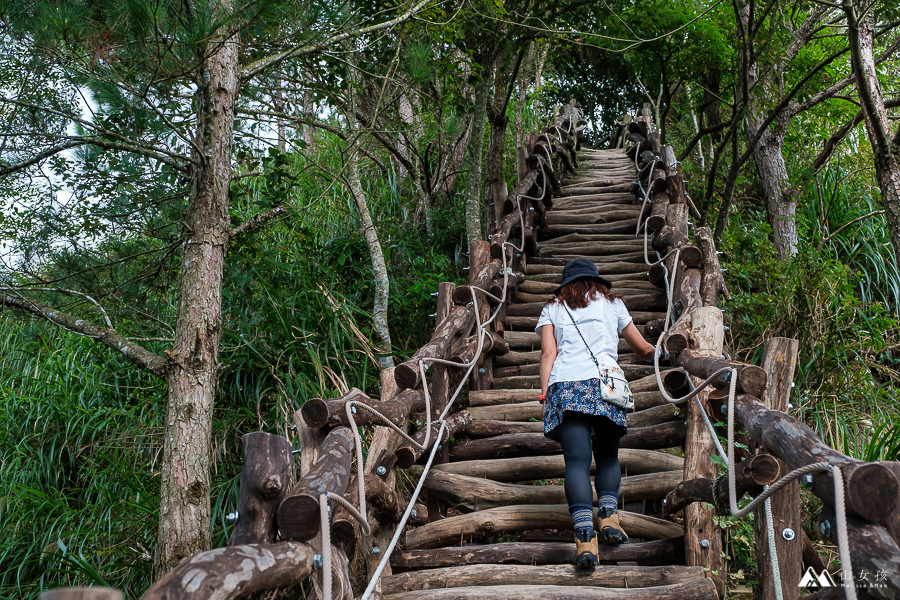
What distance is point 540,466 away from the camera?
384cm

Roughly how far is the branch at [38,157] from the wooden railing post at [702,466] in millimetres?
3449

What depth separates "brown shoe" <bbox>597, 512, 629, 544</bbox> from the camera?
2.99 meters

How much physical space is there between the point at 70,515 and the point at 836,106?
948 cm

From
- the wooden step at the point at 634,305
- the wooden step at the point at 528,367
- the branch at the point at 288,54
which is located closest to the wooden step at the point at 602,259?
the wooden step at the point at 634,305

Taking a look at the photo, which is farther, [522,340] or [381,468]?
[522,340]

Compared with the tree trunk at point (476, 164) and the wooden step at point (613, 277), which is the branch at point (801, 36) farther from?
the tree trunk at point (476, 164)

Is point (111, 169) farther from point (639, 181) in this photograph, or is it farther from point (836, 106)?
point (836, 106)

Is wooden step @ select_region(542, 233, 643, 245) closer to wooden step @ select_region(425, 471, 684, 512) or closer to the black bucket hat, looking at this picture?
the black bucket hat

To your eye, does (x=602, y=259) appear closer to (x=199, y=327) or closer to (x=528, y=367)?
(x=528, y=367)

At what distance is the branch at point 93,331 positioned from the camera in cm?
332

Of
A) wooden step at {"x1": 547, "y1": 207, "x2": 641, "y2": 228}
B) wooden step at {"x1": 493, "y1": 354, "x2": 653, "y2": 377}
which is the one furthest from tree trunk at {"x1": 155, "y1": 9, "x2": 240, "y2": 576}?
wooden step at {"x1": 547, "y1": 207, "x2": 641, "y2": 228}

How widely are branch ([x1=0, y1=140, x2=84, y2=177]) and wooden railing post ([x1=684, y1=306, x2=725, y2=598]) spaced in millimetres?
3449

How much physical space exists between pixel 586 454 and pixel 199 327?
2.01 meters

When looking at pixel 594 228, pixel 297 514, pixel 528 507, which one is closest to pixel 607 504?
pixel 528 507
